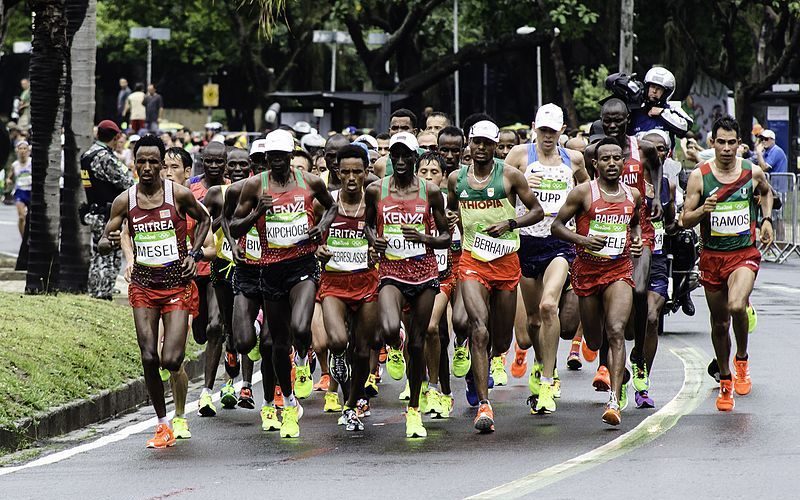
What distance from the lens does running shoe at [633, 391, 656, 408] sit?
41.0ft

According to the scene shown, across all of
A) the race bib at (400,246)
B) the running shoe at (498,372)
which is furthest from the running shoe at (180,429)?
the running shoe at (498,372)

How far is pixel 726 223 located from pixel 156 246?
419 cm

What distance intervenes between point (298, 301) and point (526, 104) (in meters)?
46.2

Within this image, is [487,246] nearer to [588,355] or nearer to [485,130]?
[485,130]

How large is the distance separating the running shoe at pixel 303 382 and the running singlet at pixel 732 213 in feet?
10.4

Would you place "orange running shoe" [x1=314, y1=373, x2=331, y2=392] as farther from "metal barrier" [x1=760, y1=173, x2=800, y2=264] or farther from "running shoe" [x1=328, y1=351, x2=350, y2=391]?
"metal barrier" [x1=760, y1=173, x2=800, y2=264]

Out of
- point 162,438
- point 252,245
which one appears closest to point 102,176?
point 252,245

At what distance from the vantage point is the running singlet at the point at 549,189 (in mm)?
13250

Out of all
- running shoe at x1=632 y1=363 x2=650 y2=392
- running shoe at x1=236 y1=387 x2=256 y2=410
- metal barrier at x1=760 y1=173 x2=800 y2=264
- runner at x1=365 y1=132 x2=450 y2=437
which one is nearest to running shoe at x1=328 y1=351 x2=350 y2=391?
runner at x1=365 y1=132 x2=450 y2=437

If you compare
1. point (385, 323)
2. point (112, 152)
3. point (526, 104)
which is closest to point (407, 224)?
point (385, 323)

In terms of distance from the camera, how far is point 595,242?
12.1 metres

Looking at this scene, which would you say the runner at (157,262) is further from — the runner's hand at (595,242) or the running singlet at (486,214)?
the runner's hand at (595,242)

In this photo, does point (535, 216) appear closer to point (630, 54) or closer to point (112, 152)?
point (112, 152)

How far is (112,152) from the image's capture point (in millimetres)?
17953
